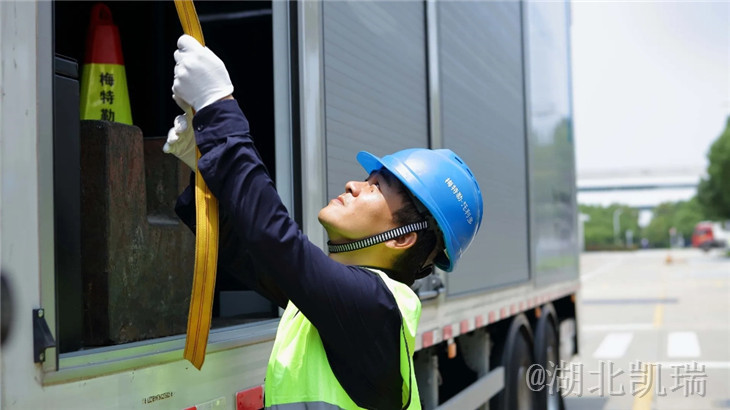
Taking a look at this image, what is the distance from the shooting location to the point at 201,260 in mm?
1787

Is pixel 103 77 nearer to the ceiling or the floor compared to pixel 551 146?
nearer to the floor

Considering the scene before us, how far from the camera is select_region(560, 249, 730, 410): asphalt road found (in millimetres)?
8609

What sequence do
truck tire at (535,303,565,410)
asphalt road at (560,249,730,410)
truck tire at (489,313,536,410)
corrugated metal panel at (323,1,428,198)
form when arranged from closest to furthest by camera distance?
corrugated metal panel at (323,1,428,198) < truck tire at (489,313,536,410) < truck tire at (535,303,565,410) < asphalt road at (560,249,730,410)

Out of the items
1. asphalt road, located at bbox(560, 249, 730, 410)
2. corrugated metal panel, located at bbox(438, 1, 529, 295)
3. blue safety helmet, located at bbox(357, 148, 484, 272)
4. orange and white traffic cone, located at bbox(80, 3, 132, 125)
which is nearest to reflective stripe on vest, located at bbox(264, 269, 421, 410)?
blue safety helmet, located at bbox(357, 148, 484, 272)

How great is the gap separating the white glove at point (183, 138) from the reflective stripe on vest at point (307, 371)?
0.48 m

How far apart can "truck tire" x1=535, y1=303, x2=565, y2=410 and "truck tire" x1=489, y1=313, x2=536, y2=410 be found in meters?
0.22

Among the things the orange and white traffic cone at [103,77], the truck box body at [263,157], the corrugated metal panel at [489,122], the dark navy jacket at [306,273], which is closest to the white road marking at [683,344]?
the truck box body at [263,157]

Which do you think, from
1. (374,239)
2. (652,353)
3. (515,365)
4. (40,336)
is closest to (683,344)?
(652,353)

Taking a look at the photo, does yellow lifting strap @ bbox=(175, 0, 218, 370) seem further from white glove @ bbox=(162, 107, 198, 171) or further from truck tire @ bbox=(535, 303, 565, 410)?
truck tire @ bbox=(535, 303, 565, 410)

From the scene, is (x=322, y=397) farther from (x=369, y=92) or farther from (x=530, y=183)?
(x=530, y=183)

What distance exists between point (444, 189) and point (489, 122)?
304 cm

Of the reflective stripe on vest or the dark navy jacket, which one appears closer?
the dark navy jacket

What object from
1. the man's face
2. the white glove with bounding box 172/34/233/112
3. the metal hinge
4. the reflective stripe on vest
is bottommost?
the reflective stripe on vest

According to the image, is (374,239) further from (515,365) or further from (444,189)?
(515,365)
